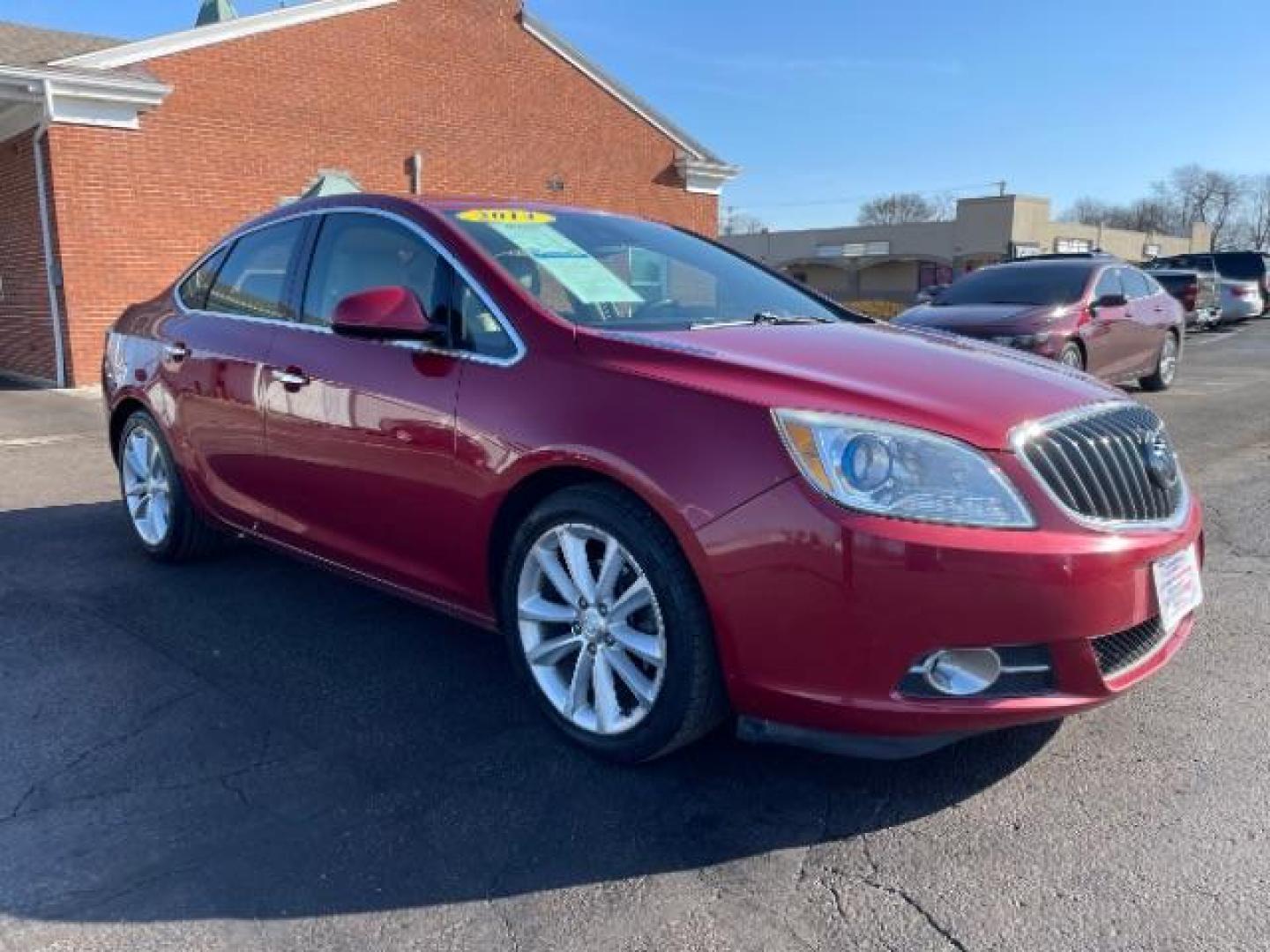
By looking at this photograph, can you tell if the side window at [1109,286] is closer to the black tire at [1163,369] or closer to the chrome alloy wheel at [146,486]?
the black tire at [1163,369]

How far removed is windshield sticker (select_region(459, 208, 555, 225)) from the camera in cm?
368

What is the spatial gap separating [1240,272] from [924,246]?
33893 mm

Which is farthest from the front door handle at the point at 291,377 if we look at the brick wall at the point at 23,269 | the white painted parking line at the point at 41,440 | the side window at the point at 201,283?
the brick wall at the point at 23,269

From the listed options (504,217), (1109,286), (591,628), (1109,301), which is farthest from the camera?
(1109,286)

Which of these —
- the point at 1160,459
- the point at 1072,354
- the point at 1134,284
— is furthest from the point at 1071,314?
the point at 1160,459

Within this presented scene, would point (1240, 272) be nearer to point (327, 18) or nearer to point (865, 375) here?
point (327, 18)

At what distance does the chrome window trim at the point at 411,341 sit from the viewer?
10.4 feet

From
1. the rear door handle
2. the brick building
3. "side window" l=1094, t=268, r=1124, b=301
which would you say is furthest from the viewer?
the brick building

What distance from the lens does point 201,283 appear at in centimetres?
484

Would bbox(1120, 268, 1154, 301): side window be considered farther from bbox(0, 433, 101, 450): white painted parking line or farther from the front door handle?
bbox(0, 433, 101, 450): white painted parking line

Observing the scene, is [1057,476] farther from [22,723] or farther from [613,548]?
[22,723]

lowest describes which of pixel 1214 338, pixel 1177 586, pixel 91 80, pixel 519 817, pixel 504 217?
pixel 1214 338

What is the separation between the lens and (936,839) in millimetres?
2625

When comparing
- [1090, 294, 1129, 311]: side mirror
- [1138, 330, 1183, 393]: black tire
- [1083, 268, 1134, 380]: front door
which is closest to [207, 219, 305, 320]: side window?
[1083, 268, 1134, 380]: front door
